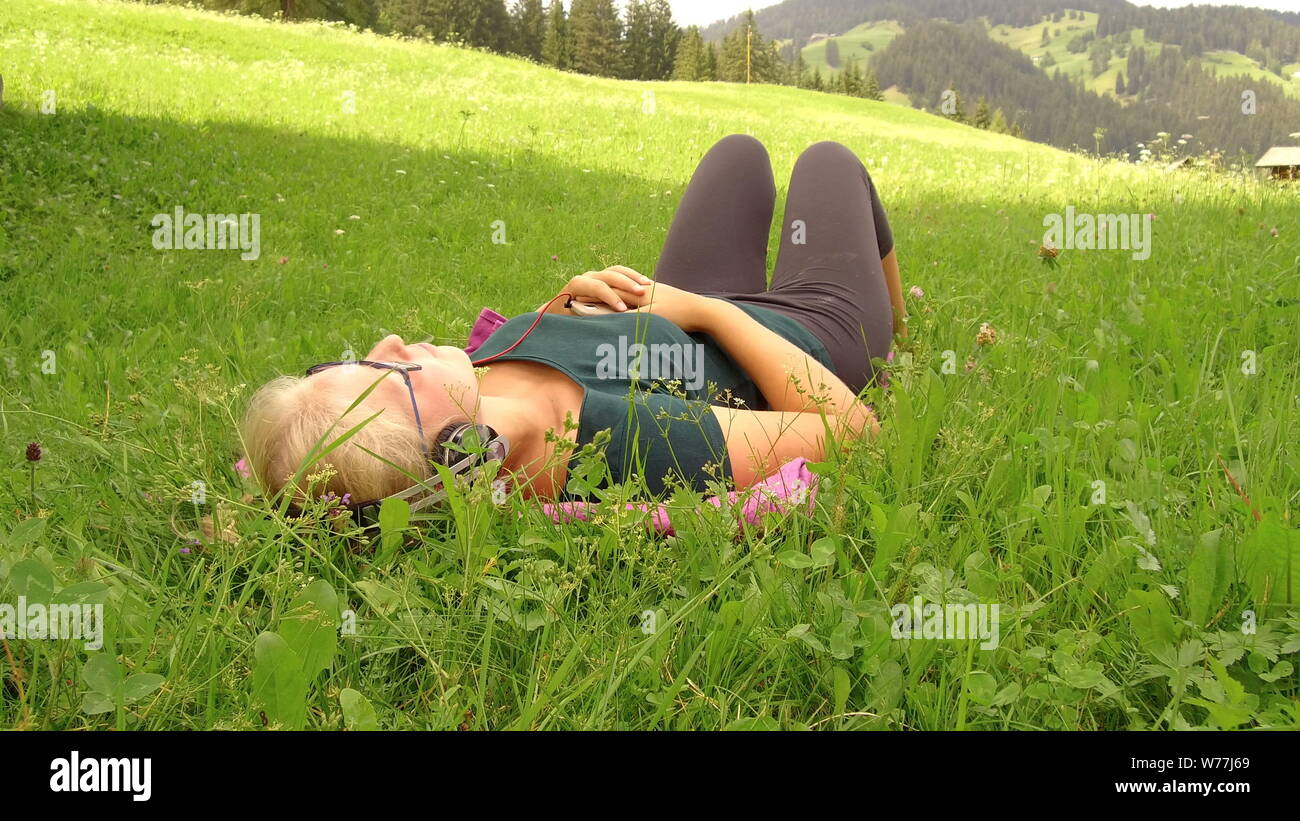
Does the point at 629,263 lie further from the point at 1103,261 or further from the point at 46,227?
the point at 46,227

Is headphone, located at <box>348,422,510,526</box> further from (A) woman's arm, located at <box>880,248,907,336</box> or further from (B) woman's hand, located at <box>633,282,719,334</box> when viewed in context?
(A) woman's arm, located at <box>880,248,907,336</box>

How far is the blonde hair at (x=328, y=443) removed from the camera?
2.21 m

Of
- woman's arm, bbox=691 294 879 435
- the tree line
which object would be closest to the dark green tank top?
woman's arm, bbox=691 294 879 435

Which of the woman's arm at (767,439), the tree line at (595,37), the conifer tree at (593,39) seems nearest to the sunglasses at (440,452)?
the woman's arm at (767,439)

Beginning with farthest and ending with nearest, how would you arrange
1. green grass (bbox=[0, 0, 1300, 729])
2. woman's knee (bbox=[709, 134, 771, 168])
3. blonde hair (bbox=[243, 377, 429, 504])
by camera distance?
woman's knee (bbox=[709, 134, 771, 168]), blonde hair (bbox=[243, 377, 429, 504]), green grass (bbox=[0, 0, 1300, 729])

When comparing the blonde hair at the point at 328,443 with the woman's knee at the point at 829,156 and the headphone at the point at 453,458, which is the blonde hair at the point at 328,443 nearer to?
the headphone at the point at 453,458

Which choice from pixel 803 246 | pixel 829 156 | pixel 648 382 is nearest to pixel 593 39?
pixel 829 156

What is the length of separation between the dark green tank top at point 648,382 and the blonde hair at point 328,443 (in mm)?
505

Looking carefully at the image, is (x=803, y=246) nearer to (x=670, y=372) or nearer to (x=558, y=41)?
(x=670, y=372)

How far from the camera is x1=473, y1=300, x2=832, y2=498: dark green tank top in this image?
249 cm

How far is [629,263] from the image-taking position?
6.12 m

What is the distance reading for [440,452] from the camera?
2.35 metres

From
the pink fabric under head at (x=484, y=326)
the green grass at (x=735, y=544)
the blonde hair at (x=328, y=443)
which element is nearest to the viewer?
the green grass at (x=735, y=544)
